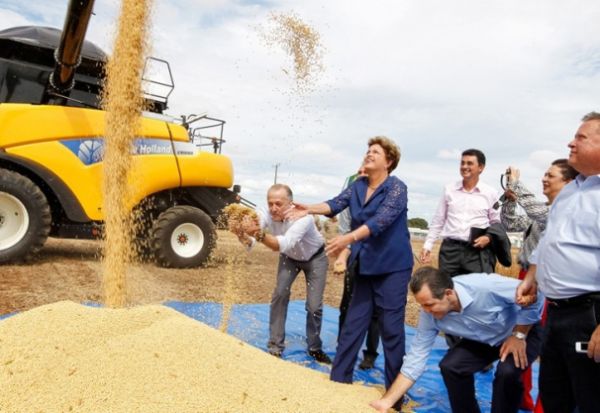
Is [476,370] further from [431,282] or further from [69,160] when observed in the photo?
[69,160]

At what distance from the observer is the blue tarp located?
3250mm

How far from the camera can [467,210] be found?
151 inches

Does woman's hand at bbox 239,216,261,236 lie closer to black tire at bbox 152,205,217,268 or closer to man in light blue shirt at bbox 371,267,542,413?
man in light blue shirt at bbox 371,267,542,413

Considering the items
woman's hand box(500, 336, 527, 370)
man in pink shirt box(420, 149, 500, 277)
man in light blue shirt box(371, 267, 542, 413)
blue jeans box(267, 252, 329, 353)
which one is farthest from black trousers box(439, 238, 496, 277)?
woman's hand box(500, 336, 527, 370)

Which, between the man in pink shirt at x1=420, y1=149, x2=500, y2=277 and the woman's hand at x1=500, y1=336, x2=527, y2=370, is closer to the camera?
the woman's hand at x1=500, y1=336, x2=527, y2=370

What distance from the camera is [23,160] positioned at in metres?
5.60

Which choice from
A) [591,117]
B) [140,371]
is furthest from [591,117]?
[140,371]

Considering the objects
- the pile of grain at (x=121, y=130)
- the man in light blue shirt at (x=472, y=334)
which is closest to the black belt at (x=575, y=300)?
the man in light blue shirt at (x=472, y=334)

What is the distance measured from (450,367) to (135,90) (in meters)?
3.52

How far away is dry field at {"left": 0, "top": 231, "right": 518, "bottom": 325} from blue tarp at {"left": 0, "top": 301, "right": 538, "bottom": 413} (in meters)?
0.44

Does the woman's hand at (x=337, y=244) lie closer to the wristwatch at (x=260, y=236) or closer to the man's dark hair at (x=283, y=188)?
the wristwatch at (x=260, y=236)

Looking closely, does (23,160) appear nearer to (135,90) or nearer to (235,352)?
(135,90)

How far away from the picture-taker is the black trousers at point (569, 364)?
6.38ft

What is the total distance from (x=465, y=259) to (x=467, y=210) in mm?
352
